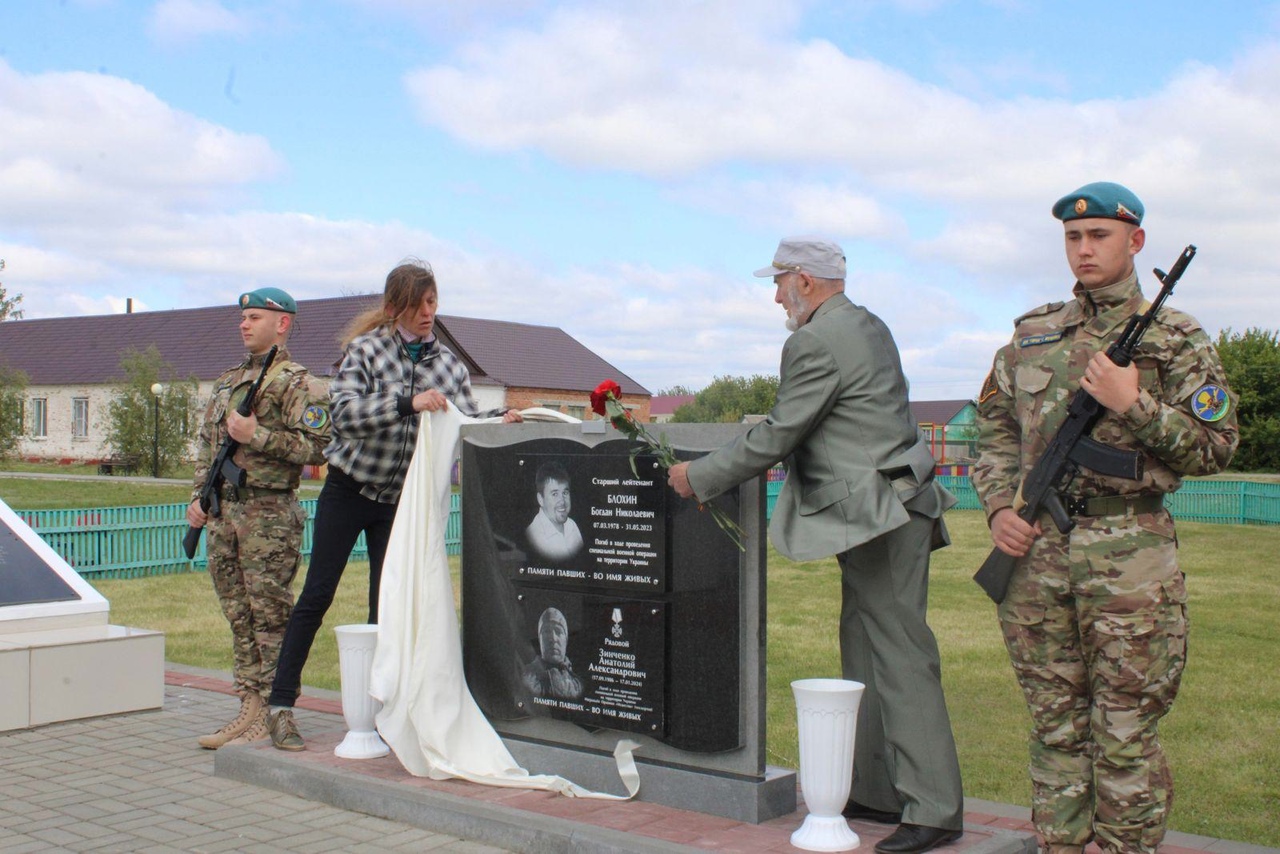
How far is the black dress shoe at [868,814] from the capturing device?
4766 millimetres

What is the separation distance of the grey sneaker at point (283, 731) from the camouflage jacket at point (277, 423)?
113cm

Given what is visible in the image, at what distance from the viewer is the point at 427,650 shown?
5574mm

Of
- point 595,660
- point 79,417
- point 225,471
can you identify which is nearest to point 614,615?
point 595,660

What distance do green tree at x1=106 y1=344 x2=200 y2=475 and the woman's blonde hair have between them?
39663mm

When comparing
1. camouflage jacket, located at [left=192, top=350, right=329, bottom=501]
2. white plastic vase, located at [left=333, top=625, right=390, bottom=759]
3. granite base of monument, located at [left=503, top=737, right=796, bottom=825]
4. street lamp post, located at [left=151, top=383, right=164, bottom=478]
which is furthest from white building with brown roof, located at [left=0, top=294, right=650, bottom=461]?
granite base of monument, located at [left=503, top=737, right=796, bottom=825]

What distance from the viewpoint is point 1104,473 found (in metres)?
4.00

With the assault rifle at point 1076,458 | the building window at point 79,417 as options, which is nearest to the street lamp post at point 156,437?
the building window at point 79,417

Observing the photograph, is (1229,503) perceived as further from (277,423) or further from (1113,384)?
(1113,384)

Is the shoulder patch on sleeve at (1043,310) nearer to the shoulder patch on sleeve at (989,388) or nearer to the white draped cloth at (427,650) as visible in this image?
the shoulder patch on sleeve at (989,388)

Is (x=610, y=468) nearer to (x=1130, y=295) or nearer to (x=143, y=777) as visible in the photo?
(x=1130, y=295)

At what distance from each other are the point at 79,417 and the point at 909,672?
196ft

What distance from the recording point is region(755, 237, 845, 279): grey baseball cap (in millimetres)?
4613

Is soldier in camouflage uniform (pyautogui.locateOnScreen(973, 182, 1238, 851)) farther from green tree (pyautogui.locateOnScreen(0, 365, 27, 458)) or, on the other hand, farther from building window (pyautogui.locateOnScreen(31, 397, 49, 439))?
building window (pyautogui.locateOnScreen(31, 397, 49, 439))

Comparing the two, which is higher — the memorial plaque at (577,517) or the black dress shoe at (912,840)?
the memorial plaque at (577,517)
